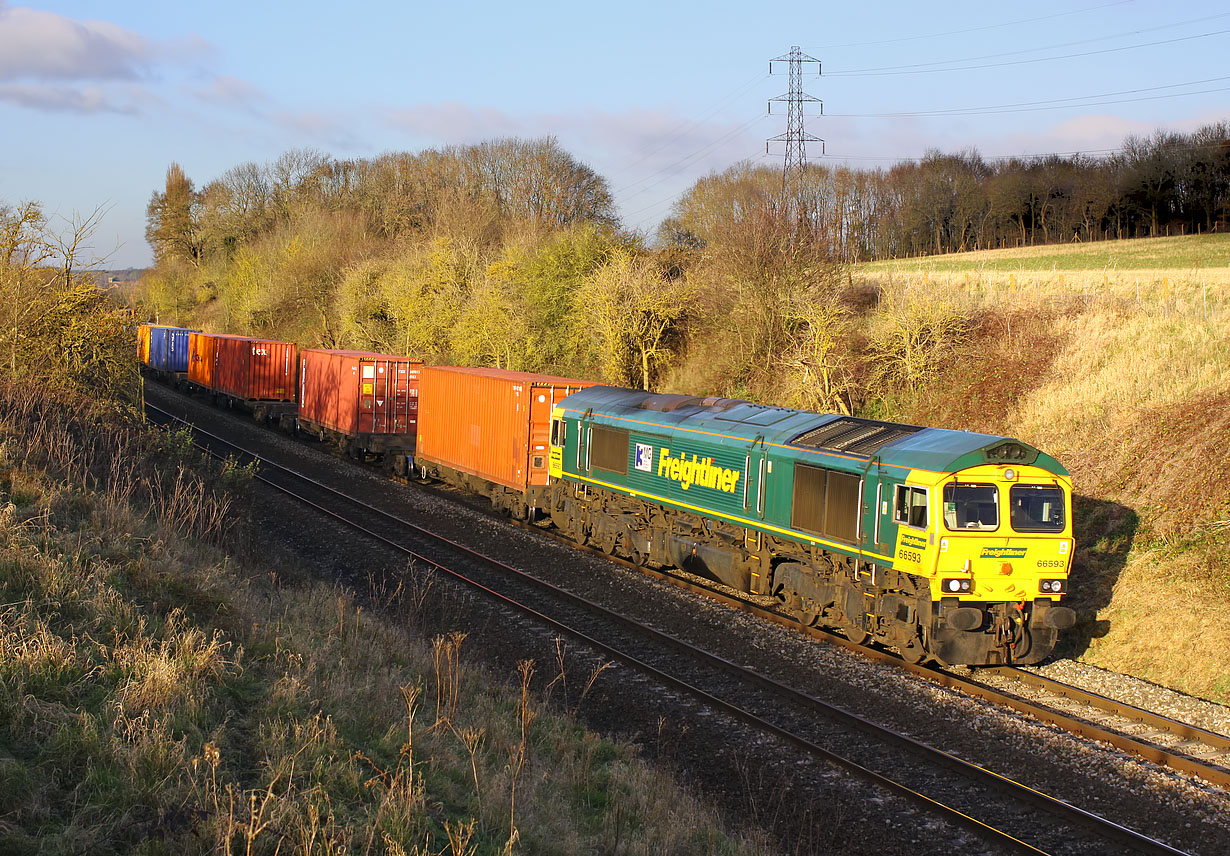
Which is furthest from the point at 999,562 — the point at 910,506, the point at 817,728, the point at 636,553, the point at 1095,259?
the point at 1095,259

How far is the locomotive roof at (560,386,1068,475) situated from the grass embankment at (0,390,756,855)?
518 centimetres

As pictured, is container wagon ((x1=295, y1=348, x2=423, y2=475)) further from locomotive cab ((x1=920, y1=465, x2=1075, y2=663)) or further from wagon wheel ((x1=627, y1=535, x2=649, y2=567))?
locomotive cab ((x1=920, y1=465, x2=1075, y2=663))

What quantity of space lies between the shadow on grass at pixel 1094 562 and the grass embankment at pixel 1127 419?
0.03 metres

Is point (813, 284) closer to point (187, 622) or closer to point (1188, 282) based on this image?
point (1188, 282)

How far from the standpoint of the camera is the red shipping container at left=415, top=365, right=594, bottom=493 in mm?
20812

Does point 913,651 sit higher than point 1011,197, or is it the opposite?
point 1011,197

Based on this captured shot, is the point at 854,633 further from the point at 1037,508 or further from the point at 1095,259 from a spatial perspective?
the point at 1095,259

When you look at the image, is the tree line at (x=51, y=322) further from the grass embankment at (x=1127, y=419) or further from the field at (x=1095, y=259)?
the field at (x=1095, y=259)

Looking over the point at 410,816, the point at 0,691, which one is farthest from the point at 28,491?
the point at 410,816

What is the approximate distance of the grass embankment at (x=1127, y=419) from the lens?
42.8 feet

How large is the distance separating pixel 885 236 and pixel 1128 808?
194ft

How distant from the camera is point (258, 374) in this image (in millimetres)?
35969

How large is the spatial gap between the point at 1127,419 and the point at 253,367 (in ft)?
101

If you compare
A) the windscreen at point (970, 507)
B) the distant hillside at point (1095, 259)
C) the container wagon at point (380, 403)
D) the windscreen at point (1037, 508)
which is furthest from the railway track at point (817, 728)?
the distant hillside at point (1095, 259)
